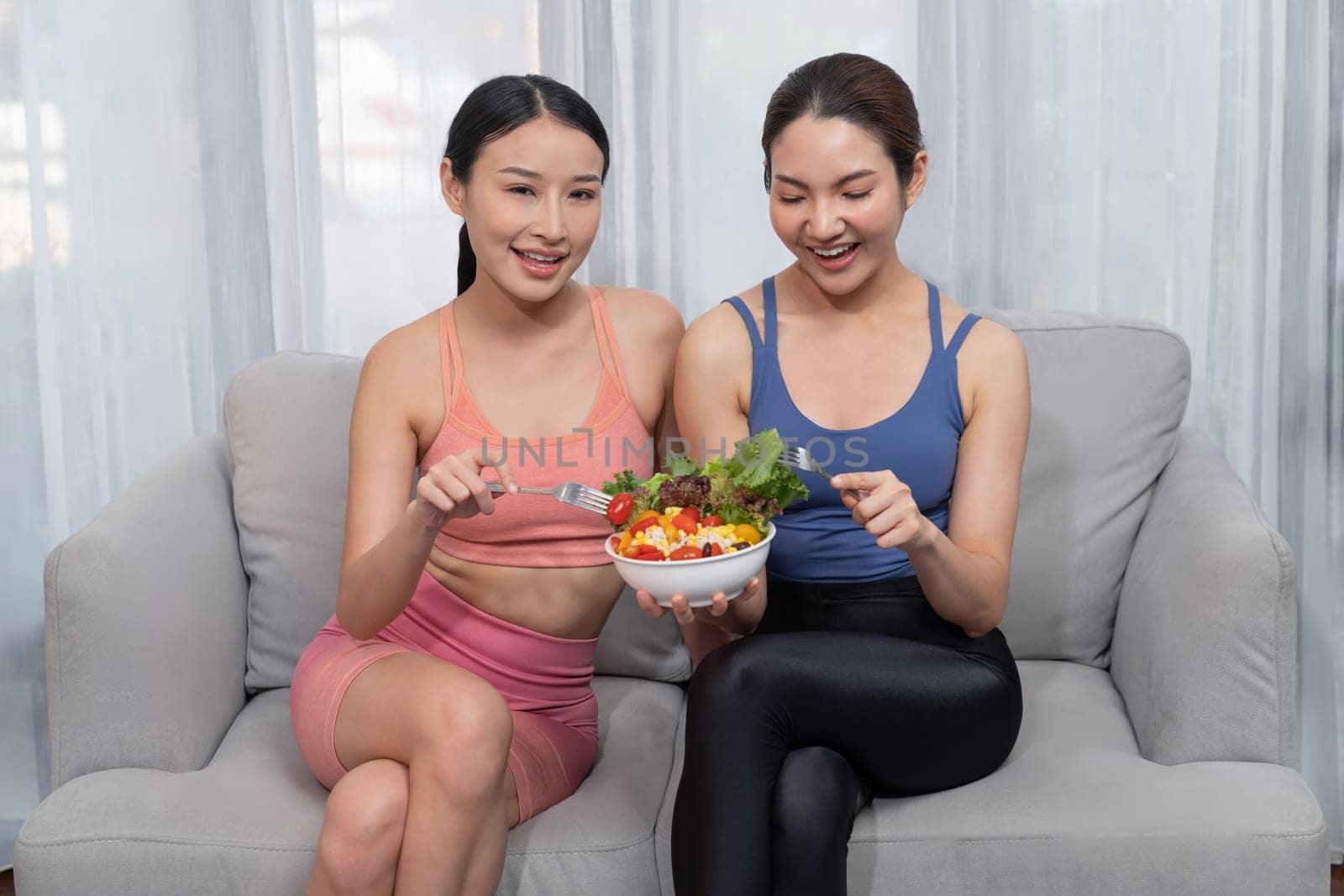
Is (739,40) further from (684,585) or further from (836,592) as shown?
(684,585)

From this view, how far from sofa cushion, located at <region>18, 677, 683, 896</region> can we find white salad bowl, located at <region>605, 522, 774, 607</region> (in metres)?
0.36

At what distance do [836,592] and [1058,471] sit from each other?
575mm

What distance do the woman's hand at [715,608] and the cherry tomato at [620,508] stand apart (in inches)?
3.8

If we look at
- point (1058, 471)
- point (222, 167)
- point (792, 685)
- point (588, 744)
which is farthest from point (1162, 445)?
point (222, 167)

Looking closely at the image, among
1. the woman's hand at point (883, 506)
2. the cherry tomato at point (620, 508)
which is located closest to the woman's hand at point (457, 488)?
the cherry tomato at point (620, 508)

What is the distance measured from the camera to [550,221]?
167 centimetres

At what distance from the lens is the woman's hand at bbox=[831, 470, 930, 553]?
1.42 metres

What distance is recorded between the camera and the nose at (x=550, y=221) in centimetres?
167

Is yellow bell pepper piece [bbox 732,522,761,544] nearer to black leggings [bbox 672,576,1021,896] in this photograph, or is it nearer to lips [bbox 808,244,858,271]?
black leggings [bbox 672,576,1021,896]

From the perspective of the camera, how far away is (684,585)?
140 cm

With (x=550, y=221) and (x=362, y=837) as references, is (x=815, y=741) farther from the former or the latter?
(x=550, y=221)

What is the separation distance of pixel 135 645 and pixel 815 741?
3.10 ft

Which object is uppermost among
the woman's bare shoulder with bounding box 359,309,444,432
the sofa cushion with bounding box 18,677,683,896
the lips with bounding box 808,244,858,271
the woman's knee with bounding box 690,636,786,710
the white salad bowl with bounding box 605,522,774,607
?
the lips with bounding box 808,244,858,271

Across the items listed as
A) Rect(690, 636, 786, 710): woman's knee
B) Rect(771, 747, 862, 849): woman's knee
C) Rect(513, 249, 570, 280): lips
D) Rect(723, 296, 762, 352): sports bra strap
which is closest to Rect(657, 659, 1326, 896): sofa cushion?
Rect(771, 747, 862, 849): woman's knee
